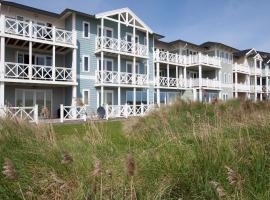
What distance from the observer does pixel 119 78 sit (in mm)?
24797

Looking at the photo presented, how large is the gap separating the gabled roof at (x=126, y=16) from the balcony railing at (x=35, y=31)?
391cm

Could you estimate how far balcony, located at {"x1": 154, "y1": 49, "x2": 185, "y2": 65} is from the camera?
3053cm

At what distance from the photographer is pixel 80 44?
951 inches

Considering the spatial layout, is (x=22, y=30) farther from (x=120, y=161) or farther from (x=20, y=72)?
(x=120, y=161)

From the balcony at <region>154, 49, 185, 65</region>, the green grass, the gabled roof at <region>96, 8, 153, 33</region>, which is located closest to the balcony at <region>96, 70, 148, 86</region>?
the balcony at <region>154, 49, 185, 65</region>

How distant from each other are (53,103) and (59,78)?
231 centimetres

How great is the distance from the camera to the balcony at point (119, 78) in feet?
80.4

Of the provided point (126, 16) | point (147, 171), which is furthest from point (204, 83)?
point (147, 171)

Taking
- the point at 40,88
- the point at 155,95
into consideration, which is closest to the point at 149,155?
the point at 40,88

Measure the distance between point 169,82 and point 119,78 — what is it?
9.19 metres

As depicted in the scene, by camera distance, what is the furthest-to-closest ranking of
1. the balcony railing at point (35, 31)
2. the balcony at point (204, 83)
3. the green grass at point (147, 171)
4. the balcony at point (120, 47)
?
the balcony at point (204, 83)
the balcony at point (120, 47)
the balcony railing at point (35, 31)
the green grass at point (147, 171)

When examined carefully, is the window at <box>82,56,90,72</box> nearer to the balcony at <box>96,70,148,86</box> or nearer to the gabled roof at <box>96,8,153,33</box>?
the balcony at <box>96,70,148,86</box>

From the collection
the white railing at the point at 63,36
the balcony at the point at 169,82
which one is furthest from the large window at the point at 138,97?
the white railing at the point at 63,36

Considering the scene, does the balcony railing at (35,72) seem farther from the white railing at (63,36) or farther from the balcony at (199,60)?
the balcony at (199,60)
